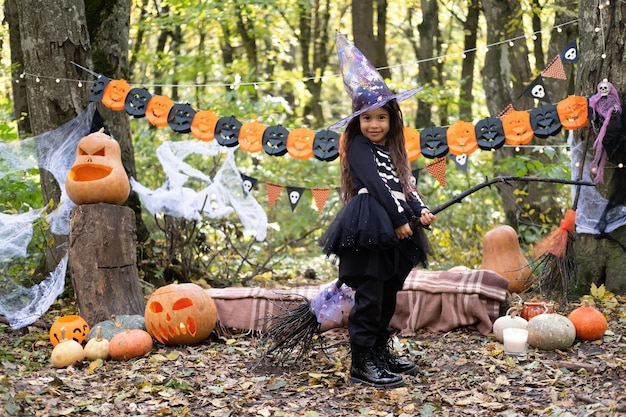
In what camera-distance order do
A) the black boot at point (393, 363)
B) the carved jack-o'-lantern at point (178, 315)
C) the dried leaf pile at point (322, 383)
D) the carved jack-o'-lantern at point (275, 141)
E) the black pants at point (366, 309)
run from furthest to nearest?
the carved jack-o'-lantern at point (275, 141) → the carved jack-o'-lantern at point (178, 315) → the black boot at point (393, 363) → the black pants at point (366, 309) → the dried leaf pile at point (322, 383)

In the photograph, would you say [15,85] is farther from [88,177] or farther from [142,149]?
[88,177]

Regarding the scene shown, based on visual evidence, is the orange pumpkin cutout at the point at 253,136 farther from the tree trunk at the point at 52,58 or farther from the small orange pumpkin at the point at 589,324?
the small orange pumpkin at the point at 589,324

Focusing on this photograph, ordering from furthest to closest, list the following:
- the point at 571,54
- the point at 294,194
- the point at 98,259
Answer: the point at 294,194 → the point at 571,54 → the point at 98,259

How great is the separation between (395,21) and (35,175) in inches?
529

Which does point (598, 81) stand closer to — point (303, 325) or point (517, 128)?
point (517, 128)

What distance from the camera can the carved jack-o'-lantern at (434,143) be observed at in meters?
6.45

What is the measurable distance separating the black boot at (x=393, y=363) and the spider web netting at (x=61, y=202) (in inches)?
94.7

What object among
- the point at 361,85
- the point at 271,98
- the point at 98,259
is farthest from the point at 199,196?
the point at 271,98

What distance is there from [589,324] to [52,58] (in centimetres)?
533

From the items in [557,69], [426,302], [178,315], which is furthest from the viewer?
[557,69]

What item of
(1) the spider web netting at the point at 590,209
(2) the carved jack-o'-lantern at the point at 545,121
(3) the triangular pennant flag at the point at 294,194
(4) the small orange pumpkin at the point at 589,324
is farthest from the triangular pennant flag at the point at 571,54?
(3) the triangular pennant flag at the point at 294,194

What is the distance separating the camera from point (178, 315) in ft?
18.3

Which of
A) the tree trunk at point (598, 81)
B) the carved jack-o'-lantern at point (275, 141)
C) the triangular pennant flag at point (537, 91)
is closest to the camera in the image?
the tree trunk at point (598, 81)

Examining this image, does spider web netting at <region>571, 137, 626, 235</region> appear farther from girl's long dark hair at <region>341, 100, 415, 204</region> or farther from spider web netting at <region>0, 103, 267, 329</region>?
spider web netting at <region>0, 103, 267, 329</region>
